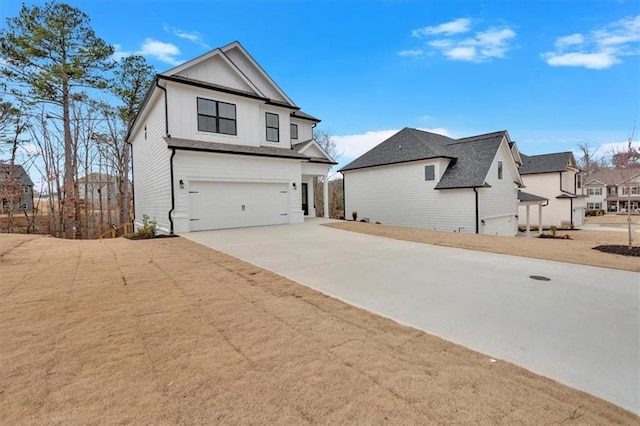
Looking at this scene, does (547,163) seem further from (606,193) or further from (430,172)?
(606,193)

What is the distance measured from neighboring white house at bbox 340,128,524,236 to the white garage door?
8.71m

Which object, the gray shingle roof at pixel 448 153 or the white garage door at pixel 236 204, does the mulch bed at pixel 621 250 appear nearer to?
the gray shingle roof at pixel 448 153

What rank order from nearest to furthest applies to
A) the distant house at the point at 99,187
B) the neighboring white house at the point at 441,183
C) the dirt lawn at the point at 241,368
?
1. the dirt lawn at the point at 241,368
2. the neighboring white house at the point at 441,183
3. the distant house at the point at 99,187

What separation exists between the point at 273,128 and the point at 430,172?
394 inches

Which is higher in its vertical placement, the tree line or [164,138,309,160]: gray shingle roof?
the tree line

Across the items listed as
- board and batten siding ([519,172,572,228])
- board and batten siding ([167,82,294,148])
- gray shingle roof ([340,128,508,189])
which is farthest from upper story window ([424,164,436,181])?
board and batten siding ([519,172,572,228])

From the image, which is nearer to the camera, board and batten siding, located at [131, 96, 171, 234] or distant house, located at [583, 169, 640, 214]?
board and batten siding, located at [131, 96, 171, 234]

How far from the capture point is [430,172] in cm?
1848

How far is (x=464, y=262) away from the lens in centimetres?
715

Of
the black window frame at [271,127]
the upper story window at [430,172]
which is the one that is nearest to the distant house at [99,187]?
the black window frame at [271,127]

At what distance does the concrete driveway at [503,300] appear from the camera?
2.86 m

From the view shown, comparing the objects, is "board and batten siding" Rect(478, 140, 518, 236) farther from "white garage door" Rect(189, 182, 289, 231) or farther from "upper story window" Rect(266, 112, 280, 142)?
"upper story window" Rect(266, 112, 280, 142)

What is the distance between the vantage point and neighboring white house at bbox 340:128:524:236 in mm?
17156

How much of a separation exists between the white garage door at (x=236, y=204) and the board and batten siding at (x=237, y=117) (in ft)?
7.44
